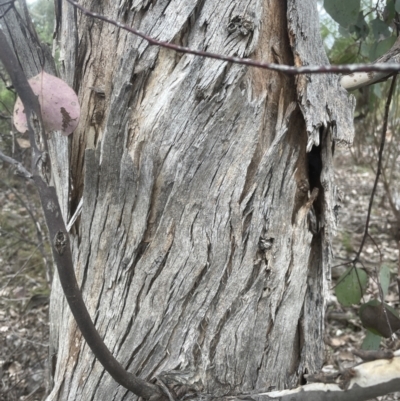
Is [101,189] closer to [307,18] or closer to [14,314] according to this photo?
[307,18]

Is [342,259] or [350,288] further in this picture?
[342,259]

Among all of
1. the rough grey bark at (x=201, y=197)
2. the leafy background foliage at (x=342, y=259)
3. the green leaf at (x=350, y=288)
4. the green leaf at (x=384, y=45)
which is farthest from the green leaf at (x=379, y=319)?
the green leaf at (x=384, y=45)

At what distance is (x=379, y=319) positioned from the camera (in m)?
1.22

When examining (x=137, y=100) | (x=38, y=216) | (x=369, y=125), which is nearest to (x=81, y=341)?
(x=137, y=100)

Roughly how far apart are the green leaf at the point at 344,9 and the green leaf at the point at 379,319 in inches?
31.2

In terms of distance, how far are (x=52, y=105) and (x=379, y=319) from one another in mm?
1047

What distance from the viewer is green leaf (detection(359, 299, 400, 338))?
1.21 metres

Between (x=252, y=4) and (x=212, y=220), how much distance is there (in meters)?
0.43

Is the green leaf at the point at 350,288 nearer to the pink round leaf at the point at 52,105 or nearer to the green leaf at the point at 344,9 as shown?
the green leaf at the point at 344,9

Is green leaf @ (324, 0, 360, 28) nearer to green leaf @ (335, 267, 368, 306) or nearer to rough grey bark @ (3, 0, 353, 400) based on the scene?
rough grey bark @ (3, 0, 353, 400)

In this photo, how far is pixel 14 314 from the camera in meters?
2.51

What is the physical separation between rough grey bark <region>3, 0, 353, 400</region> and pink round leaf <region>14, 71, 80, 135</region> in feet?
0.60

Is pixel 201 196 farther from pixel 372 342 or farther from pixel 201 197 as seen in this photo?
pixel 372 342

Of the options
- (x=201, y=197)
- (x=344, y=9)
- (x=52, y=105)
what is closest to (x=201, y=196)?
(x=201, y=197)
